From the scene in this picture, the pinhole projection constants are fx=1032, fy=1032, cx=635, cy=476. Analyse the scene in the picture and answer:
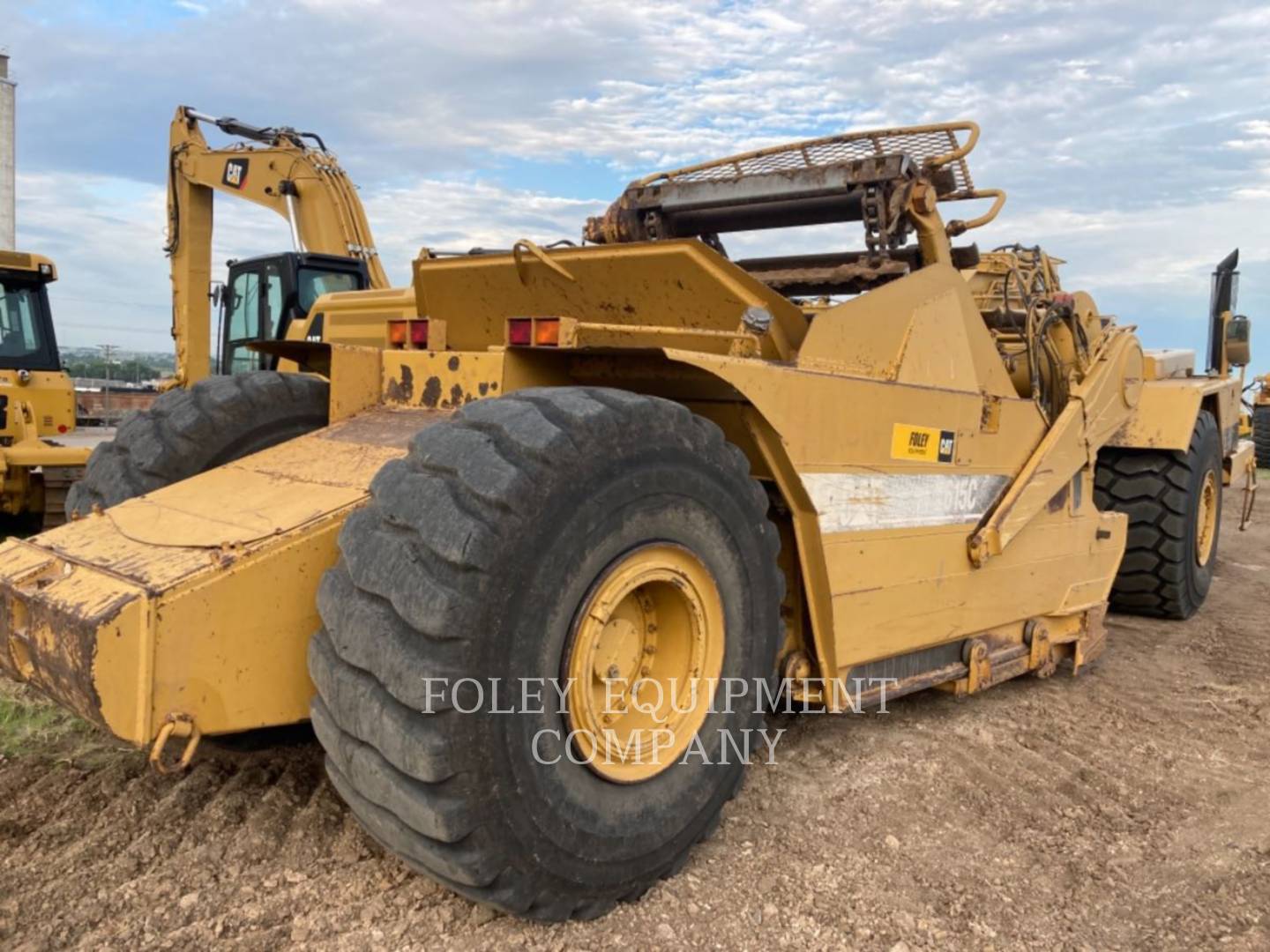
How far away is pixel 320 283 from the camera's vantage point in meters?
9.92

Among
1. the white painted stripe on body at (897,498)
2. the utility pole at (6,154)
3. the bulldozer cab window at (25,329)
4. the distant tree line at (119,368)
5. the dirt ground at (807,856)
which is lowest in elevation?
the dirt ground at (807,856)

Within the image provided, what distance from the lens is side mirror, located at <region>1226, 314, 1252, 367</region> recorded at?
25.3 ft

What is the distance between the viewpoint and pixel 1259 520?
39.2 feet

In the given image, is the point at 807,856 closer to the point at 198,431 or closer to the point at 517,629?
the point at 517,629

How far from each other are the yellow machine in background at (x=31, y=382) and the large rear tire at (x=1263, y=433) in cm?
2020

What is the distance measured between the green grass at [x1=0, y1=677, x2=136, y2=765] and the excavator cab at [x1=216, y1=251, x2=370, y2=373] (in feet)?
18.7

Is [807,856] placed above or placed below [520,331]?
below

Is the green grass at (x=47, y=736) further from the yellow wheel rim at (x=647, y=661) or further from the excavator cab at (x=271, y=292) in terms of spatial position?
the excavator cab at (x=271, y=292)

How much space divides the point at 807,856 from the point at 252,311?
876 cm

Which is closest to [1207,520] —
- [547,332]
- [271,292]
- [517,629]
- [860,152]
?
[860,152]

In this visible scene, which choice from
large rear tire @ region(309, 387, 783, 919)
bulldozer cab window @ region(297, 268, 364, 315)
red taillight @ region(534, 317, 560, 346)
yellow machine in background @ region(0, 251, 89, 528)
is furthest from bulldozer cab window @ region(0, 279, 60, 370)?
large rear tire @ region(309, 387, 783, 919)

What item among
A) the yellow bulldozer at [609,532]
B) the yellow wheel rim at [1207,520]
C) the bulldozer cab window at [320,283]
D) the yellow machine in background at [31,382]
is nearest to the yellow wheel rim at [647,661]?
the yellow bulldozer at [609,532]

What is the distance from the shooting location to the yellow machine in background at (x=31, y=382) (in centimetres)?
744

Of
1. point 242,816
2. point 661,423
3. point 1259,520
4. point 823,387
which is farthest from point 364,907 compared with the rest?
point 1259,520
